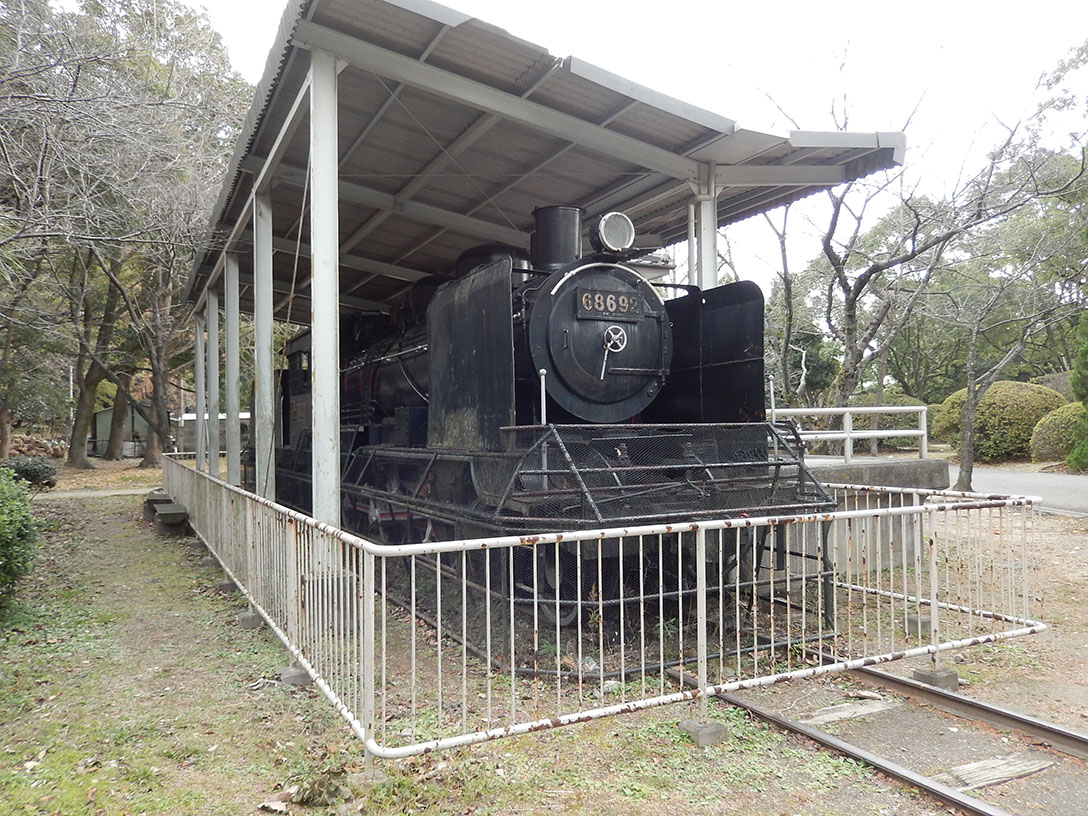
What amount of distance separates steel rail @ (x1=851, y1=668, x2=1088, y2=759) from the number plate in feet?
10.1

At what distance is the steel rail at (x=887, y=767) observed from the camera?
10.0ft

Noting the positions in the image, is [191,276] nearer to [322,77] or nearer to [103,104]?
[103,104]

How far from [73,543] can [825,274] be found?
18523 mm


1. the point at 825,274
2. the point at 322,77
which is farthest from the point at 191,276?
the point at 825,274

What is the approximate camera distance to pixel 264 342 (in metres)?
7.88

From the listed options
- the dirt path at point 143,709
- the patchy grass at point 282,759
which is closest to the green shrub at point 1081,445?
the patchy grass at point 282,759

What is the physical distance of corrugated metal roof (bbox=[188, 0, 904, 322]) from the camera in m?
5.53

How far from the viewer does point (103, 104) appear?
27.4 feet

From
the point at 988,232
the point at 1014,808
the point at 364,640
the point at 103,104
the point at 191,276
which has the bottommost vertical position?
the point at 1014,808

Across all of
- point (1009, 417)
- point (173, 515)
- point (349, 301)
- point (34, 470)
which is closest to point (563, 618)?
point (173, 515)

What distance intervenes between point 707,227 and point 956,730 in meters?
5.22

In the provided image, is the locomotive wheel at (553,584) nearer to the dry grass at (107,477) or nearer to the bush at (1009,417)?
the dry grass at (107,477)

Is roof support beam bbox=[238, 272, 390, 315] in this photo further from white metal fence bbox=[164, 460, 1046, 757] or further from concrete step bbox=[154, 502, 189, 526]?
white metal fence bbox=[164, 460, 1046, 757]

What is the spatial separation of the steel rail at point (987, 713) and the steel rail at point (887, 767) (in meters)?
0.92
